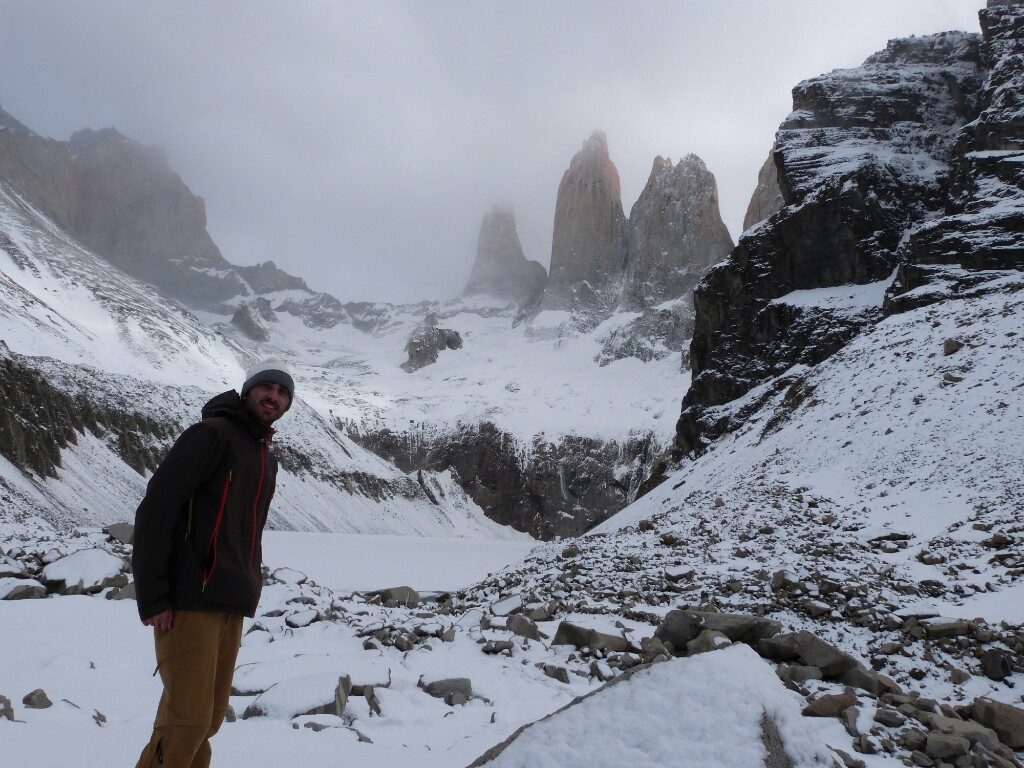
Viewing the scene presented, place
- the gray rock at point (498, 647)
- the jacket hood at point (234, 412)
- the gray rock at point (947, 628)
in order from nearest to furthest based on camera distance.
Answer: the jacket hood at point (234, 412)
the gray rock at point (947, 628)
the gray rock at point (498, 647)

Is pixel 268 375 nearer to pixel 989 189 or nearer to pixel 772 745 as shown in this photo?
pixel 772 745

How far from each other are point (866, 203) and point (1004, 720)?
54.9m

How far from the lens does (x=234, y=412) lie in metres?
4.34

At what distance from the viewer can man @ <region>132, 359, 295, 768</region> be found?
12.2 ft

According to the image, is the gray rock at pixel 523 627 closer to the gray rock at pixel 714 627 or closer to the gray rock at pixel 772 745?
the gray rock at pixel 714 627

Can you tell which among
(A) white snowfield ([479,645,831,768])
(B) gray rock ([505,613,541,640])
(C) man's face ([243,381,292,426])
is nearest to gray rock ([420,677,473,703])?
(B) gray rock ([505,613,541,640])

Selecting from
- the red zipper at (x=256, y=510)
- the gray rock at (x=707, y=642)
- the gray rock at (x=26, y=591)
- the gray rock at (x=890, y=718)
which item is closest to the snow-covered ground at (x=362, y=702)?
the gray rock at (x=26, y=591)

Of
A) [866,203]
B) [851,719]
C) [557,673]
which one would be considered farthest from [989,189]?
[557,673]

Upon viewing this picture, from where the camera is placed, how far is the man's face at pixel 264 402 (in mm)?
4496

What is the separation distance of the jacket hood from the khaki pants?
1.24 m

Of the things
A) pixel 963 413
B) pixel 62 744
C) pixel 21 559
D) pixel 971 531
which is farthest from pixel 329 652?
pixel 963 413

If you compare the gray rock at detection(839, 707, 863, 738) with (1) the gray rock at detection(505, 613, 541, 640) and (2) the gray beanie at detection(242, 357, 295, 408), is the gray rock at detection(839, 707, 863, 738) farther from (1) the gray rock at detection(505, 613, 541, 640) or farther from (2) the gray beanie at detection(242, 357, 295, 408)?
(2) the gray beanie at detection(242, 357, 295, 408)

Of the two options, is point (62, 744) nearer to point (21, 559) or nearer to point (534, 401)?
point (21, 559)

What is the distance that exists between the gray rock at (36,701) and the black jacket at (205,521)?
2835 millimetres
